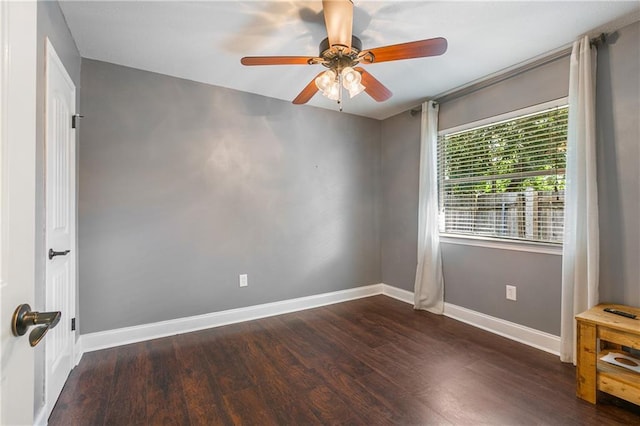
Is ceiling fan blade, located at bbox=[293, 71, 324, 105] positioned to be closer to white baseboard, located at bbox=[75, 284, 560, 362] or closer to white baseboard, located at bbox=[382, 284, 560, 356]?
white baseboard, located at bbox=[75, 284, 560, 362]

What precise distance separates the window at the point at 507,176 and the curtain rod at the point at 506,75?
355 mm

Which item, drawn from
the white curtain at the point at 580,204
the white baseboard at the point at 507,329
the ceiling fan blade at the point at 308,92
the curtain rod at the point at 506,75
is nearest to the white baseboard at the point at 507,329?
the white baseboard at the point at 507,329

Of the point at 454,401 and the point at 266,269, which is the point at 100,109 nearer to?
the point at 266,269

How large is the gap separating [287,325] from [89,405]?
1.63 meters

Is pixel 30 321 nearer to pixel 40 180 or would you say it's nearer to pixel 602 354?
pixel 40 180

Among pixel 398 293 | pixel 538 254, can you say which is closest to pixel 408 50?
pixel 538 254

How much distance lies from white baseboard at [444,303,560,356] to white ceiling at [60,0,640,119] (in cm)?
234

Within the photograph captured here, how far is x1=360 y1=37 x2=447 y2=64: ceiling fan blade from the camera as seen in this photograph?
1.62m

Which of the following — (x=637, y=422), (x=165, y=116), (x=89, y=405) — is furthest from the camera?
(x=165, y=116)

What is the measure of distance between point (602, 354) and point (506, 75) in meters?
2.33

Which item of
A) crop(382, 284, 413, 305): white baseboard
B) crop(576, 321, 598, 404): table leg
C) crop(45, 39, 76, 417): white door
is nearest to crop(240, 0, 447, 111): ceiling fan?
crop(45, 39, 76, 417): white door

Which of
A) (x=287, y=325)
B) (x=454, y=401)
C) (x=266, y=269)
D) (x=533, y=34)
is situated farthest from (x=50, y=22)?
(x=454, y=401)

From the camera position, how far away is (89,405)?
1805 millimetres

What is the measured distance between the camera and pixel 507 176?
2.75 meters
